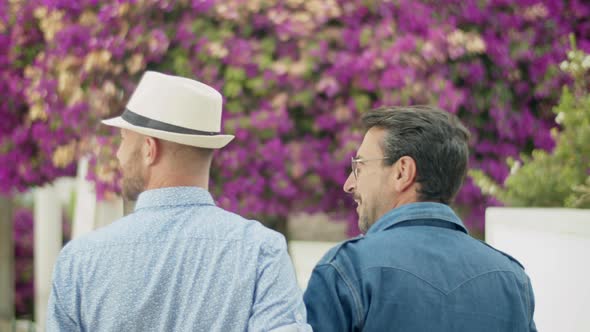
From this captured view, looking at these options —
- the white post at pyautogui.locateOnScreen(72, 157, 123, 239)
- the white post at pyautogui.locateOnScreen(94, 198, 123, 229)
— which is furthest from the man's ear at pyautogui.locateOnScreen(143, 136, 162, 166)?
the white post at pyautogui.locateOnScreen(94, 198, 123, 229)

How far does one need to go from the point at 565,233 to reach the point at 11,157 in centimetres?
535

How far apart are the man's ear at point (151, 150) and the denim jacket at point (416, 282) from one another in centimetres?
54

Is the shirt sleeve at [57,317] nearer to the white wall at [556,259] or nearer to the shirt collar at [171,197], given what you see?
the shirt collar at [171,197]

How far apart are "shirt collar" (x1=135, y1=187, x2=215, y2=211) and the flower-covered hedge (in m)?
3.31

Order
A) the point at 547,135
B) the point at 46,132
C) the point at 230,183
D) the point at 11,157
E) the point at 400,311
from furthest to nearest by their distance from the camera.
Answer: the point at 11,157 → the point at 46,132 → the point at 547,135 → the point at 230,183 → the point at 400,311

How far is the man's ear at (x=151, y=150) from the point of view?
2.27 m

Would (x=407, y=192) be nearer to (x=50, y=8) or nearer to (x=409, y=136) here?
(x=409, y=136)

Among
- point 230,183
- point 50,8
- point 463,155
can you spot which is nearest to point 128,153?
point 463,155

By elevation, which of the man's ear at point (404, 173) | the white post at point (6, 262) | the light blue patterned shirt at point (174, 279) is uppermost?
the man's ear at point (404, 173)

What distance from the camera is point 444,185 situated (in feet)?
7.77

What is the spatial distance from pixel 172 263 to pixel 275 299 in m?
0.29

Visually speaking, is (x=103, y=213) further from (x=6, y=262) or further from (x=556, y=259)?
(x=556, y=259)

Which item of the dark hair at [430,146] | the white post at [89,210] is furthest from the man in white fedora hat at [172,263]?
the white post at [89,210]

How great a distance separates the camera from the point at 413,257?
7.27 ft
